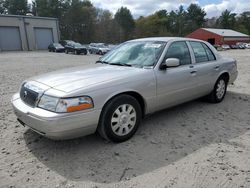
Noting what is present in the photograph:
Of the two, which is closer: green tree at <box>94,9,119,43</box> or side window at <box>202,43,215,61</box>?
side window at <box>202,43,215,61</box>

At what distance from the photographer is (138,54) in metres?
4.27

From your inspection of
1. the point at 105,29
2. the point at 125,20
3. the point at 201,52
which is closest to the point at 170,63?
the point at 201,52

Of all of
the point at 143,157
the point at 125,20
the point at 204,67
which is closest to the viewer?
the point at 143,157

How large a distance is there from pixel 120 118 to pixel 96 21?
203 ft

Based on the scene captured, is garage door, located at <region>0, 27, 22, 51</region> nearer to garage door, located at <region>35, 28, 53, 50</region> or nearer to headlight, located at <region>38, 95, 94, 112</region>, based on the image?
garage door, located at <region>35, 28, 53, 50</region>

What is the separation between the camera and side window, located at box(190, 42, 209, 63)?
15.7 feet

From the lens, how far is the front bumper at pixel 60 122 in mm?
2902

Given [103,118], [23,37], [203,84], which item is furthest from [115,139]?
[23,37]

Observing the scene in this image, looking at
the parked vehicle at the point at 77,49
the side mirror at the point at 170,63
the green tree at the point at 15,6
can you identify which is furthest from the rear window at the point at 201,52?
the green tree at the point at 15,6

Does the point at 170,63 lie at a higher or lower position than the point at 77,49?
higher

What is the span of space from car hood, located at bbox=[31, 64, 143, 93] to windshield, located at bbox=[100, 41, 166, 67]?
0.92 feet

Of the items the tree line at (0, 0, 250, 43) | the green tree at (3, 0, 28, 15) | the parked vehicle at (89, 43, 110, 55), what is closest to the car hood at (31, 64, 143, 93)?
the parked vehicle at (89, 43, 110, 55)

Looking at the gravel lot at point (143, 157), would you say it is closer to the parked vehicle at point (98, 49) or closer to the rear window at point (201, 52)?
the rear window at point (201, 52)

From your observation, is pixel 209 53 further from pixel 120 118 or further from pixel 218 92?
pixel 120 118
